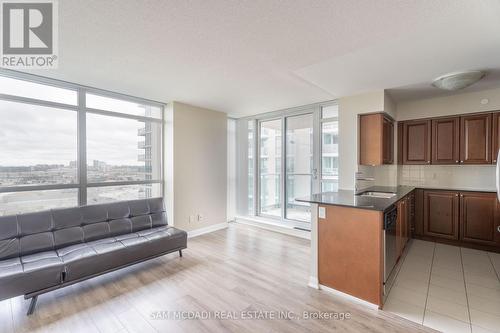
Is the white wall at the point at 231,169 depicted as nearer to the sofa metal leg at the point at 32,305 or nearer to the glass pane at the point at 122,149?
the glass pane at the point at 122,149

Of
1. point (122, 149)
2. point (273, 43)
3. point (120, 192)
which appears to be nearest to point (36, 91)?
point (122, 149)

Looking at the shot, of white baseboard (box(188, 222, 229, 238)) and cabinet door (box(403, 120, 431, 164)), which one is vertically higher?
cabinet door (box(403, 120, 431, 164))

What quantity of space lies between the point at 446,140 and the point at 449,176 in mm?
680

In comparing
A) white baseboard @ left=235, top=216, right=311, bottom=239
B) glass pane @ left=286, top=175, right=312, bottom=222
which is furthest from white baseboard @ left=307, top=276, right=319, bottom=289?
glass pane @ left=286, top=175, right=312, bottom=222

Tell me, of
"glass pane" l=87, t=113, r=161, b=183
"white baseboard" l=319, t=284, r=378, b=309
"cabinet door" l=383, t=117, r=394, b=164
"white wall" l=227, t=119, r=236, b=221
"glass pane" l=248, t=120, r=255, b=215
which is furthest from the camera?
"white wall" l=227, t=119, r=236, b=221

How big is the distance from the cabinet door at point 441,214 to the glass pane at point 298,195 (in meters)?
2.04

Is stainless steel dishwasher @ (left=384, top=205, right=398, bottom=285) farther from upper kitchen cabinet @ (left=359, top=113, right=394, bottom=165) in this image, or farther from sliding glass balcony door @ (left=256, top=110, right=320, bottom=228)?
sliding glass balcony door @ (left=256, top=110, right=320, bottom=228)

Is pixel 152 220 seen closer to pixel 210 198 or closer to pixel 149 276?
pixel 149 276

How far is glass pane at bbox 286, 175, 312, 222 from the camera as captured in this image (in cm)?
479

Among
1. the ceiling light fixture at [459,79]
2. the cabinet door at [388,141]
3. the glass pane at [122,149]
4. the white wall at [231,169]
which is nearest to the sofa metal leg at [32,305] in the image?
the glass pane at [122,149]

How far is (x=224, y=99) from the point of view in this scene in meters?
4.18

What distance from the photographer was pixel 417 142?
4.19 metres

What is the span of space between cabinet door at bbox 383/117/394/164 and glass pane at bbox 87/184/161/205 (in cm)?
408

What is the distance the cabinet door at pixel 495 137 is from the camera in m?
3.48
